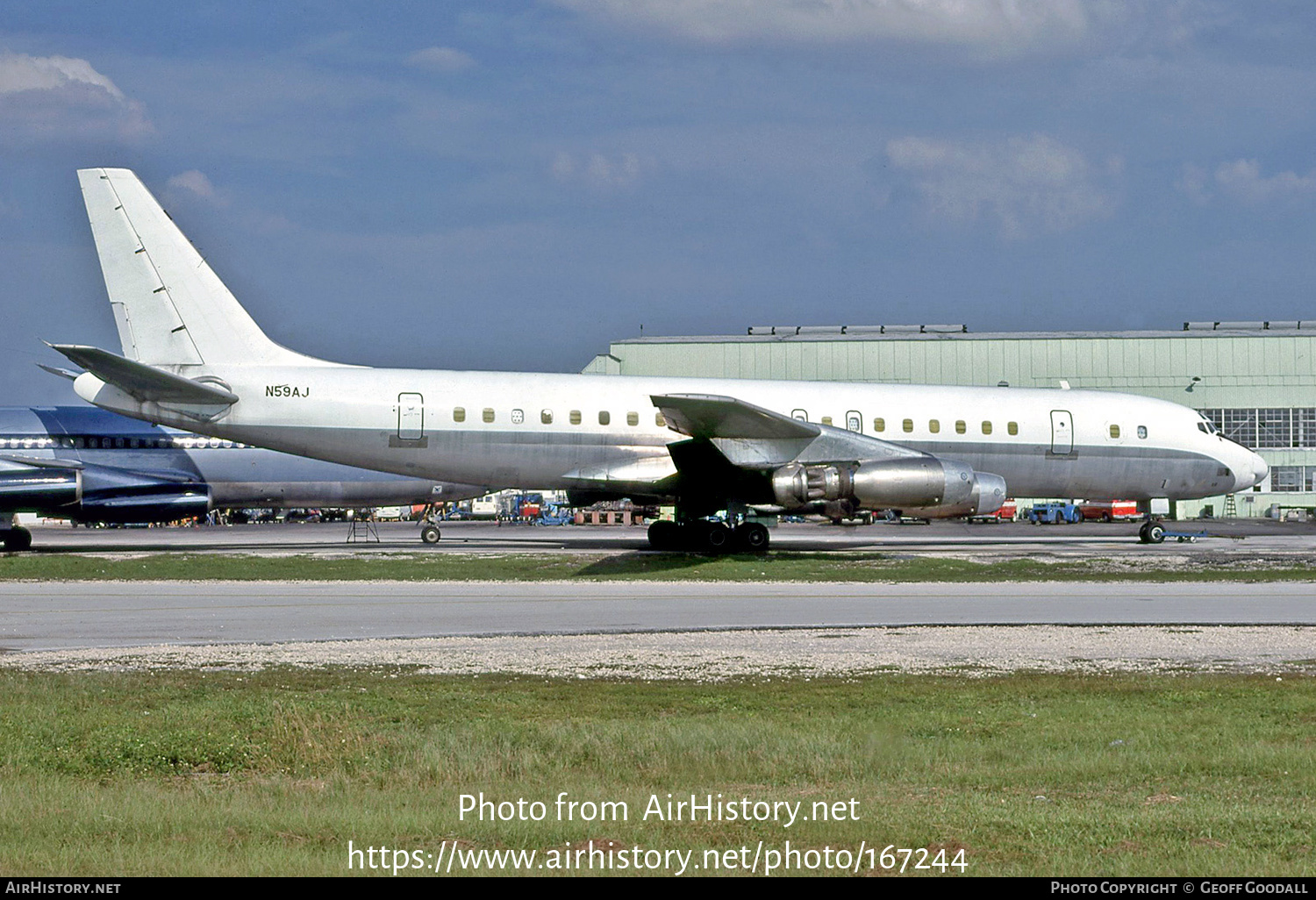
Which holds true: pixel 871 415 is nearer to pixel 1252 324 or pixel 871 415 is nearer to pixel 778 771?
pixel 778 771

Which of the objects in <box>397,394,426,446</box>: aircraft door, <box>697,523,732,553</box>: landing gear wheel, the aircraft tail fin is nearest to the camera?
<box>397,394,426,446</box>: aircraft door

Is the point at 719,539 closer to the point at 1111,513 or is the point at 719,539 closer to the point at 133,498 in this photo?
the point at 133,498

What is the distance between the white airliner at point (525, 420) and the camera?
2923 centimetres

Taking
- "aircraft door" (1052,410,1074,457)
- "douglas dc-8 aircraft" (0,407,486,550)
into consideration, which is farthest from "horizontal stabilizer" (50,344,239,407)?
"aircraft door" (1052,410,1074,457)

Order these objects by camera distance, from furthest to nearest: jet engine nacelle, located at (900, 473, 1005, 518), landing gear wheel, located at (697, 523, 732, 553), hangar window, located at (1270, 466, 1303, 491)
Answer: hangar window, located at (1270, 466, 1303, 491) → landing gear wheel, located at (697, 523, 732, 553) → jet engine nacelle, located at (900, 473, 1005, 518)

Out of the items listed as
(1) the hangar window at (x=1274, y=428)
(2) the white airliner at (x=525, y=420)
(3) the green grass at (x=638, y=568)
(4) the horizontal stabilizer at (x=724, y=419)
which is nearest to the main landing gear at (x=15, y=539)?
(3) the green grass at (x=638, y=568)

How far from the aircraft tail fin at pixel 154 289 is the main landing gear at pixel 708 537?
10178mm

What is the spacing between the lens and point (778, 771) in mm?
8641

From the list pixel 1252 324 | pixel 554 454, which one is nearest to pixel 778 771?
pixel 554 454

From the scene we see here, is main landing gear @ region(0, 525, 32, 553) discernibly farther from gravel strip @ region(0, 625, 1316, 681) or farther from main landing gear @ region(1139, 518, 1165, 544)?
main landing gear @ region(1139, 518, 1165, 544)

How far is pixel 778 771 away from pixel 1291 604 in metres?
13.9

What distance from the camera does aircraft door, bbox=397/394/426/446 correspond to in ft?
100

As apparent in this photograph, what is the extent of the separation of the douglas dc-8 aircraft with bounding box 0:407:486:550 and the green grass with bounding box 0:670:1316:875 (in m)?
23.1

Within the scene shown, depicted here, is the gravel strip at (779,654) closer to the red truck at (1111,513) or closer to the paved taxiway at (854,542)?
the paved taxiway at (854,542)
